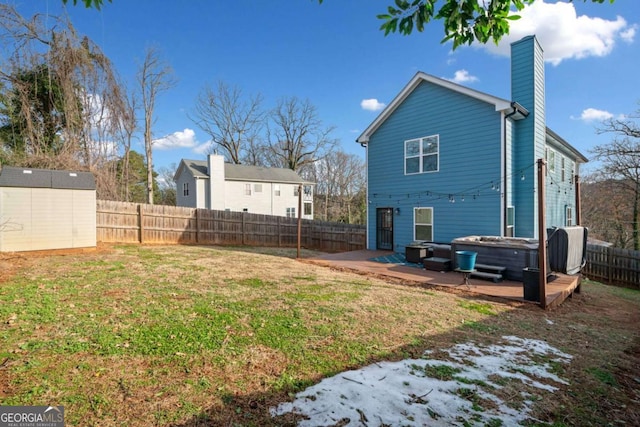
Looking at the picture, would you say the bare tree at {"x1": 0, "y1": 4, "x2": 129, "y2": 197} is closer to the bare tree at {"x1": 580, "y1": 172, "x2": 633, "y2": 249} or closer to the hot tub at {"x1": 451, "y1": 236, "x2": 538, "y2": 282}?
the hot tub at {"x1": 451, "y1": 236, "x2": 538, "y2": 282}

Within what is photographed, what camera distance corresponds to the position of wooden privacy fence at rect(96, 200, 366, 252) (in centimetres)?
1216

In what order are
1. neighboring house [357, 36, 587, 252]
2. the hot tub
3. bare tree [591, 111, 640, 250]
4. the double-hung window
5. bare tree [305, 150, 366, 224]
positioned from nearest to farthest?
1. the hot tub
2. neighboring house [357, 36, 587, 252]
3. the double-hung window
4. bare tree [591, 111, 640, 250]
5. bare tree [305, 150, 366, 224]

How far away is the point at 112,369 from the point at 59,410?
565mm

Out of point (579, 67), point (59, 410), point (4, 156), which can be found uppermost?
point (579, 67)

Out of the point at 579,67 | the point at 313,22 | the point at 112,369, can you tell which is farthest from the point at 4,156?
the point at 579,67

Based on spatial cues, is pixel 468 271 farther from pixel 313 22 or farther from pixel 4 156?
pixel 4 156

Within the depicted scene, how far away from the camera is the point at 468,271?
6.66 meters

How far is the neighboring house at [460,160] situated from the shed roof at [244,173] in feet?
47.9

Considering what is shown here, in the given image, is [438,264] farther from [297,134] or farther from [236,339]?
[297,134]

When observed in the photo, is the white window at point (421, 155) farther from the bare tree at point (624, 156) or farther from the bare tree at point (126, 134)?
the bare tree at point (126, 134)

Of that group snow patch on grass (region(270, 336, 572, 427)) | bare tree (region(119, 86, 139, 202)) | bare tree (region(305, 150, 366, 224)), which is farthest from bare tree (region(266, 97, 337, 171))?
snow patch on grass (region(270, 336, 572, 427))

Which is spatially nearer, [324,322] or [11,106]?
[324,322]

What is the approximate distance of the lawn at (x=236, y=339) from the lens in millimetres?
2369

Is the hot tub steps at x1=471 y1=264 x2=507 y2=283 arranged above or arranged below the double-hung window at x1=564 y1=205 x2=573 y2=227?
below
